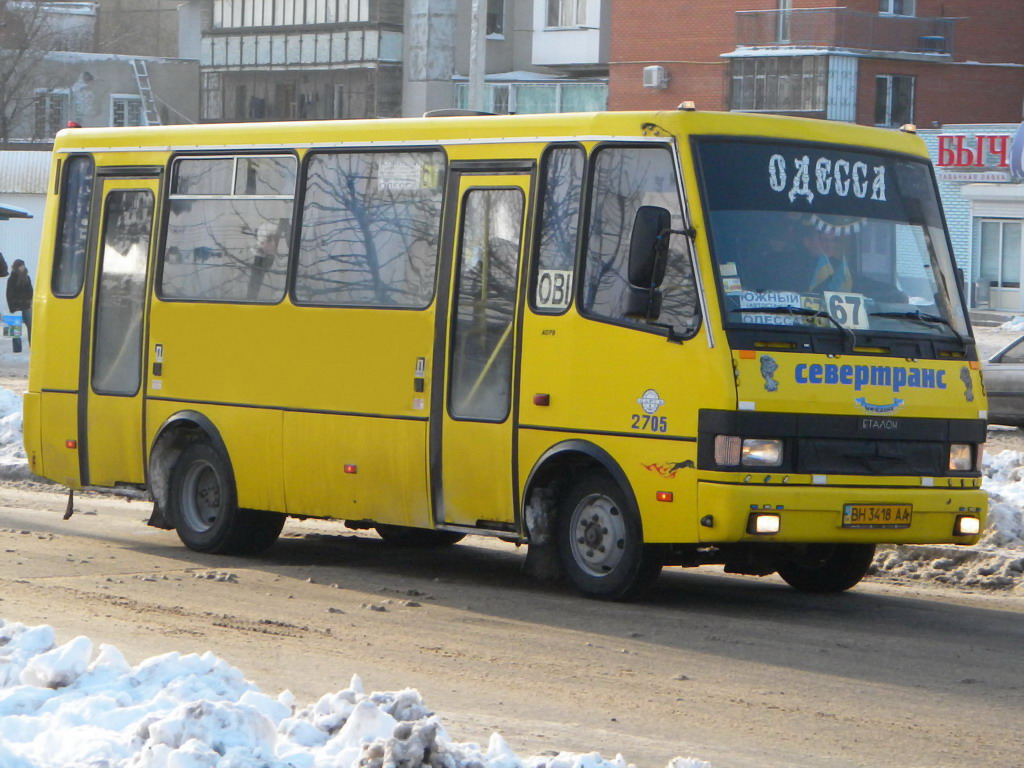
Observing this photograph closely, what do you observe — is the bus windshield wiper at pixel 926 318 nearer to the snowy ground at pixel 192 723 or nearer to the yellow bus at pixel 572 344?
the yellow bus at pixel 572 344

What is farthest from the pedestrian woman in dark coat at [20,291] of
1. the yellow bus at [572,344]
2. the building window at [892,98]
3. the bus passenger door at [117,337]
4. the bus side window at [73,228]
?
the building window at [892,98]

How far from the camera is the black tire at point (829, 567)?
1111 centimetres

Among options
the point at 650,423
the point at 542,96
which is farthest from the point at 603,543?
the point at 542,96

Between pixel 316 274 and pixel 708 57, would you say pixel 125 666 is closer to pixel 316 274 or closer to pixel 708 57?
pixel 316 274

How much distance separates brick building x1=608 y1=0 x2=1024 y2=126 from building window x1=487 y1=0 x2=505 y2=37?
14493 mm

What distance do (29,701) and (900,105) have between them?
4867 cm

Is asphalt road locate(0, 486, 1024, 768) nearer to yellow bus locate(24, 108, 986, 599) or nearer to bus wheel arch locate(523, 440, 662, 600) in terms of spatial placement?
bus wheel arch locate(523, 440, 662, 600)

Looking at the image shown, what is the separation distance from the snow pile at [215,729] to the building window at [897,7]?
1907 inches

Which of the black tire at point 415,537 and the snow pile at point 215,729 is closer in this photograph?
the snow pile at point 215,729

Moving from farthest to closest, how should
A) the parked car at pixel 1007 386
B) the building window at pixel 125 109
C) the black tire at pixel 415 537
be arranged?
the building window at pixel 125 109 → the parked car at pixel 1007 386 → the black tire at pixel 415 537

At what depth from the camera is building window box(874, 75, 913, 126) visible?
52.2 meters

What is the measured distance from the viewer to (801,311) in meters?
9.97

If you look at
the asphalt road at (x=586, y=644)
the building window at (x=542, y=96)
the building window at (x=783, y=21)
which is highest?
the building window at (x=783, y=21)

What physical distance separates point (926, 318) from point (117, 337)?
234 inches
